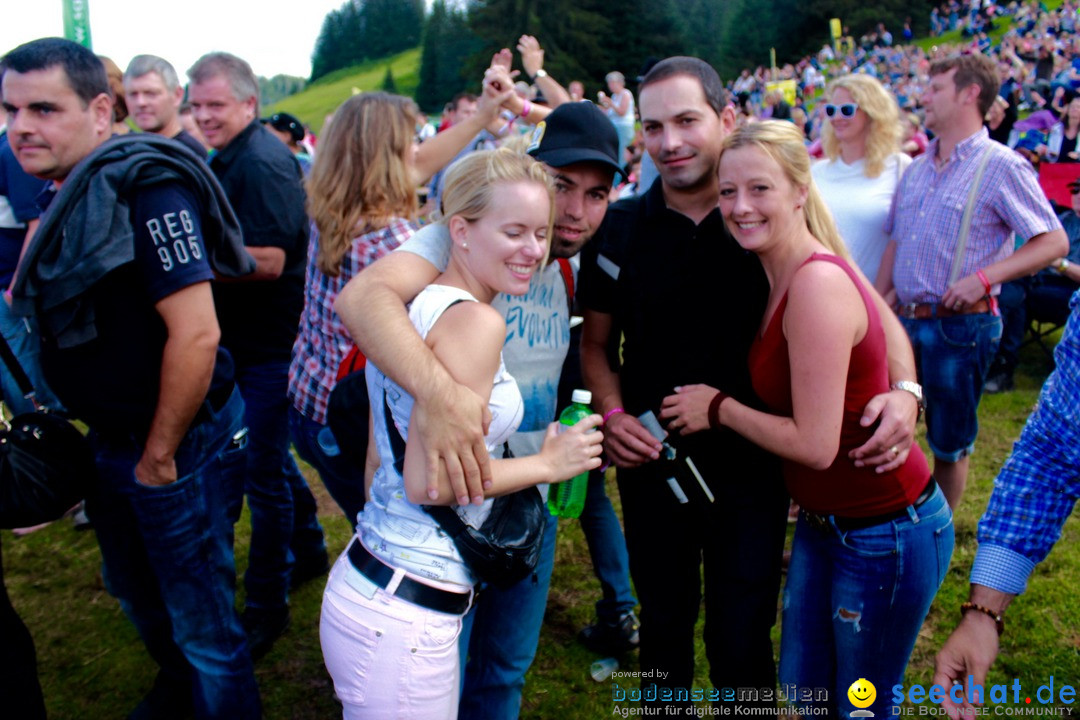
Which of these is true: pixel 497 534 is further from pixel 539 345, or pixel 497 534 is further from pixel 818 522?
pixel 818 522

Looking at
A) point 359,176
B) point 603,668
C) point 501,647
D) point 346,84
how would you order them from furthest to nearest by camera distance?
1. point 346,84
2. point 603,668
3. point 359,176
4. point 501,647

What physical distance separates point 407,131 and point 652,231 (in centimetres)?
104

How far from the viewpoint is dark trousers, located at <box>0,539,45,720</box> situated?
2.06 meters

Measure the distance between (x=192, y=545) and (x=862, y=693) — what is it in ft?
7.27

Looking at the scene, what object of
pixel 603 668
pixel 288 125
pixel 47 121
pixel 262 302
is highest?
pixel 288 125

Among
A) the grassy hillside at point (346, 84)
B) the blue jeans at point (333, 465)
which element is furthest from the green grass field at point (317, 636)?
the grassy hillside at point (346, 84)

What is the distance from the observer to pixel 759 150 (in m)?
2.00

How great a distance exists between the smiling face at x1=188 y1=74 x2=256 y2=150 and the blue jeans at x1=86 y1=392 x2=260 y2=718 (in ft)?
5.22

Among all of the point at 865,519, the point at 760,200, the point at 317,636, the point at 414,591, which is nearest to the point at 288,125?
the point at 317,636

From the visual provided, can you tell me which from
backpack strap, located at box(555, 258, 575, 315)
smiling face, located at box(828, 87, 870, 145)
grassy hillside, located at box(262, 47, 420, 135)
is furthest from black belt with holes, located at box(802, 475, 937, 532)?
grassy hillside, located at box(262, 47, 420, 135)

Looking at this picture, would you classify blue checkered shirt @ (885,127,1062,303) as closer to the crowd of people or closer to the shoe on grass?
the crowd of people

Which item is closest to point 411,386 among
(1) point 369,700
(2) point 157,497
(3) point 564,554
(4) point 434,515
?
(4) point 434,515

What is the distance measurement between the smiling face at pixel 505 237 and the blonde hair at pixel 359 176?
2.87 ft

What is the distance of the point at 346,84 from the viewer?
81.9m
